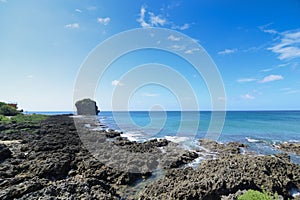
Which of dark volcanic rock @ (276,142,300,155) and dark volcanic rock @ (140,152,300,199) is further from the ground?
dark volcanic rock @ (140,152,300,199)

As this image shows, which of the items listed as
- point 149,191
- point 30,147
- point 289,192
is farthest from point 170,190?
point 30,147

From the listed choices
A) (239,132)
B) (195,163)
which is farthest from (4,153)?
(239,132)

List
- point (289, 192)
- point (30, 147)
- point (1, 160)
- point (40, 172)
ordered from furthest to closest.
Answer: point (30, 147), point (1, 160), point (40, 172), point (289, 192)

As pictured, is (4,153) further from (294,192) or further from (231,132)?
(231,132)

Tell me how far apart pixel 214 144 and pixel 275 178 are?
13557mm

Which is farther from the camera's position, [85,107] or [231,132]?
[85,107]

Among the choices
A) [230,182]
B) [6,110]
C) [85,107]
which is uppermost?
[85,107]

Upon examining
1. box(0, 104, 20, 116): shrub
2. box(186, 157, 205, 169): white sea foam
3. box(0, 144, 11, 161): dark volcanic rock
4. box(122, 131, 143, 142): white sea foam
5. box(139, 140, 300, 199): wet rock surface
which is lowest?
box(186, 157, 205, 169): white sea foam

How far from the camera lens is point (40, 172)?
1227 centimetres

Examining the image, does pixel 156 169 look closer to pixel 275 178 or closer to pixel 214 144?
pixel 275 178

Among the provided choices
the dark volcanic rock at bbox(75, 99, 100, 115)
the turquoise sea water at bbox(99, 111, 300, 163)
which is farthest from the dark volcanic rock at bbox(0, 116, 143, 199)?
the dark volcanic rock at bbox(75, 99, 100, 115)

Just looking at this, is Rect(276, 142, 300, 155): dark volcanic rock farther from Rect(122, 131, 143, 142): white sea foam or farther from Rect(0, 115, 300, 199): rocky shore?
Rect(122, 131, 143, 142): white sea foam

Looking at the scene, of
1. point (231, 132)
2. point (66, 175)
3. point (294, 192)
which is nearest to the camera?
point (294, 192)

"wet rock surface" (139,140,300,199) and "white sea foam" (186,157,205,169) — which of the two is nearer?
"wet rock surface" (139,140,300,199)
